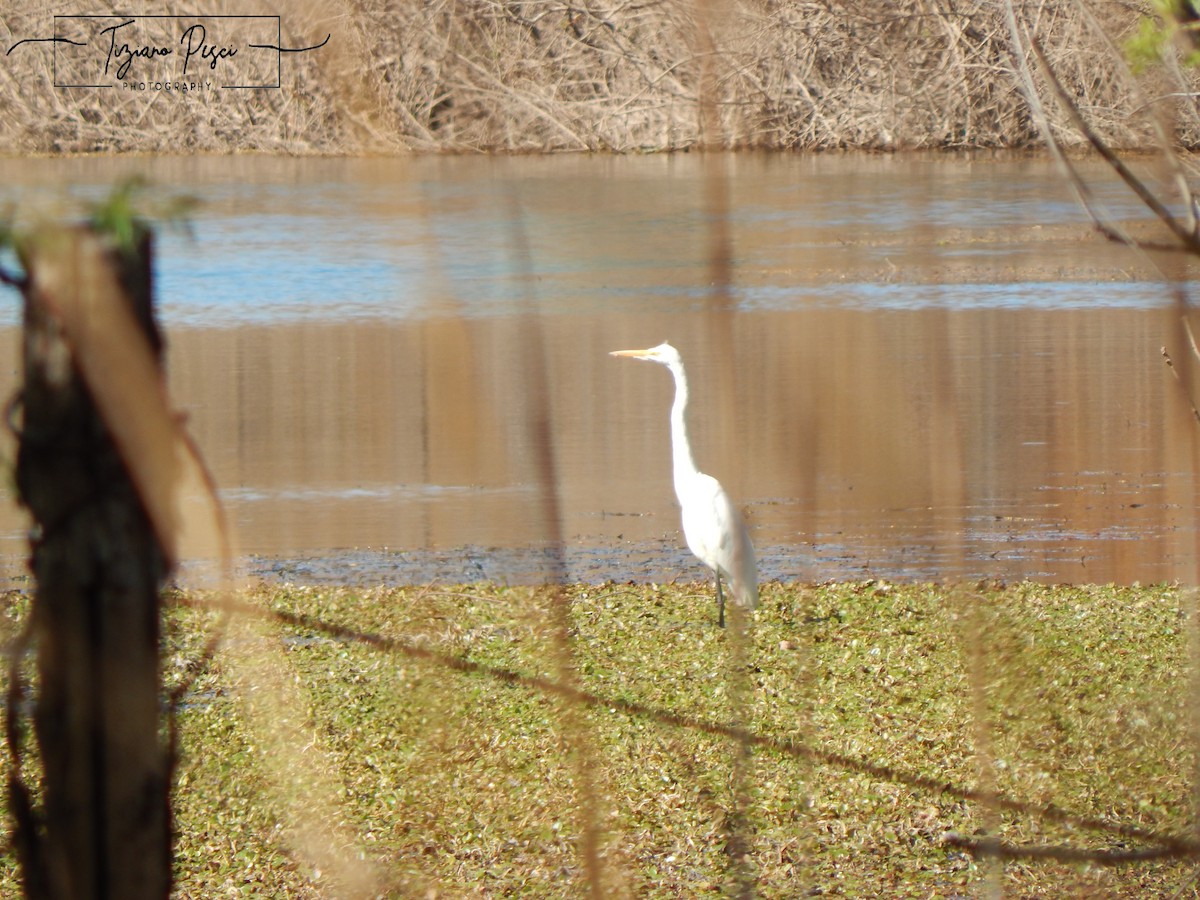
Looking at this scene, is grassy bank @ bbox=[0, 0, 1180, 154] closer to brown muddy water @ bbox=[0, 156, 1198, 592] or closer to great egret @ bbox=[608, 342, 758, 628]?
brown muddy water @ bbox=[0, 156, 1198, 592]

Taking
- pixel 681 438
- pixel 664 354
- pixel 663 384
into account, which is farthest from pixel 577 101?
pixel 681 438

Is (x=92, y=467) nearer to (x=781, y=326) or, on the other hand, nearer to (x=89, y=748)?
(x=89, y=748)

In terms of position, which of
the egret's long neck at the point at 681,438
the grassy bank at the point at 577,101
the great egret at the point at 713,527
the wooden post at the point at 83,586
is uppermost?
the grassy bank at the point at 577,101

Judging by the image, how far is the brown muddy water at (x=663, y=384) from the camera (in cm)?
635

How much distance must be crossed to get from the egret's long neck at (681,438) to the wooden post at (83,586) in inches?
193

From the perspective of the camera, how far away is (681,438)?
638 centimetres

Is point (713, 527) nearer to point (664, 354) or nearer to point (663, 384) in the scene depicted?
point (664, 354)

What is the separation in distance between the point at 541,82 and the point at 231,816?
761 inches

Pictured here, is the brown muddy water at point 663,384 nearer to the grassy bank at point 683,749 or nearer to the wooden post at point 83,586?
the wooden post at point 83,586

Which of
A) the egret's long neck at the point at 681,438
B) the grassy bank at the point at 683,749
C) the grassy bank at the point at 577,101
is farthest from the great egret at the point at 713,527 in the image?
the grassy bank at the point at 577,101

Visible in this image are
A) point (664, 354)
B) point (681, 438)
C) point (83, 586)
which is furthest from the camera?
point (664, 354)

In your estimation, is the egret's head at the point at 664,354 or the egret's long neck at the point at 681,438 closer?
the egret's long neck at the point at 681,438

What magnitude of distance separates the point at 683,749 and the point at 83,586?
10.6 ft

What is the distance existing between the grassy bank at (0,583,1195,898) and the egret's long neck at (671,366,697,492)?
0.64 meters
